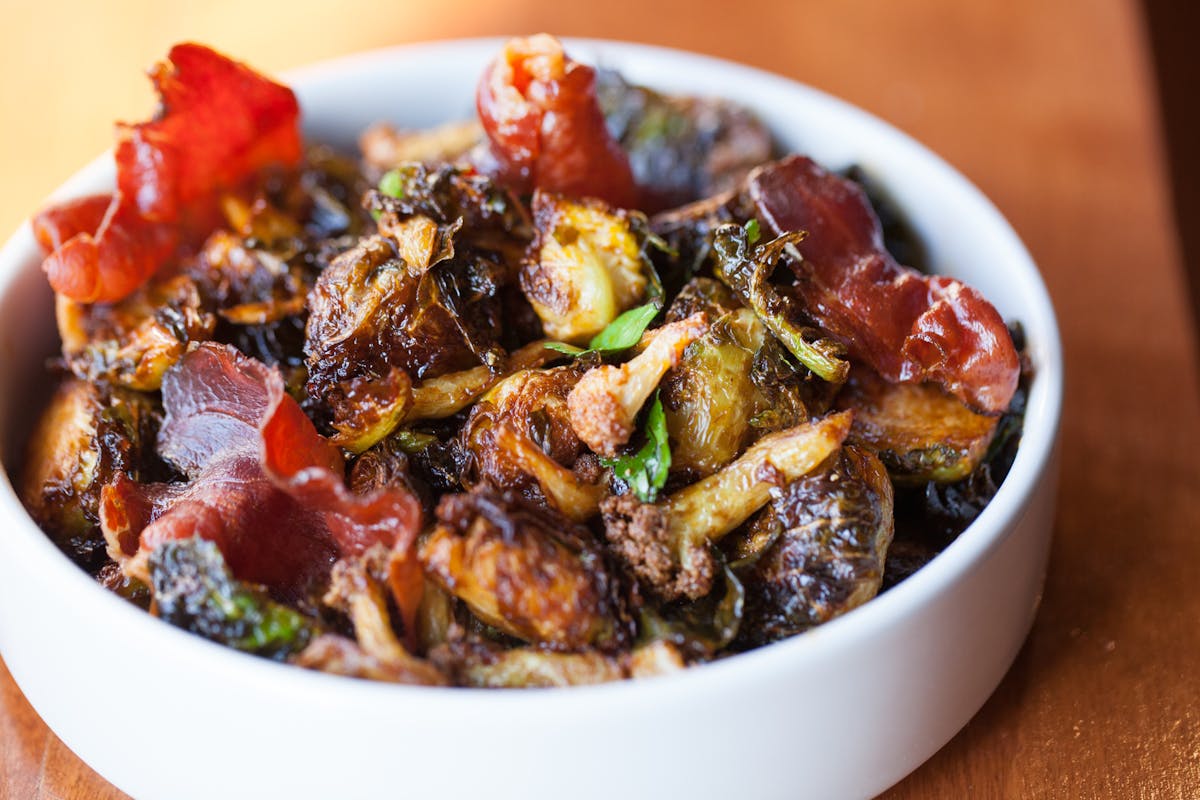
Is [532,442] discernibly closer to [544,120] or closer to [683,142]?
[544,120]

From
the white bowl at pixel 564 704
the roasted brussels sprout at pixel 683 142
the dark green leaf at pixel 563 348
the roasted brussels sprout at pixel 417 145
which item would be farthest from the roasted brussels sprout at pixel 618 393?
the roasted brussels sprout at pixel 417 145

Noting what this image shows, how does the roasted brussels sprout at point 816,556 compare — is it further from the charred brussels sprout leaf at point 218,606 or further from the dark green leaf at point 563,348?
the charred brussels sprout leaf at point 218,606

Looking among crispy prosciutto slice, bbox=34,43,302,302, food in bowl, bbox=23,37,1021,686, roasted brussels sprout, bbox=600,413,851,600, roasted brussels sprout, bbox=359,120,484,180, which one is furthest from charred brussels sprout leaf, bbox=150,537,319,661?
roasted brussels sprout, bbox=359,120,484,180

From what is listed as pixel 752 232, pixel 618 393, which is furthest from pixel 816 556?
pixel 752 232

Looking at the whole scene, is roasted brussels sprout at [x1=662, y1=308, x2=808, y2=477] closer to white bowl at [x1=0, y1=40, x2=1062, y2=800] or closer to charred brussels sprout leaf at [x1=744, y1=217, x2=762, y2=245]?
charred brussels sprout leaf at [x1=744, y1=217, x2=762, y2=245]

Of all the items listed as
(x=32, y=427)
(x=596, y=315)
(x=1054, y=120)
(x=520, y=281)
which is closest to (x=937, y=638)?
(x=596, y=315)

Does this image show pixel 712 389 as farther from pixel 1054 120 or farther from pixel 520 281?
pixel 1054 120
